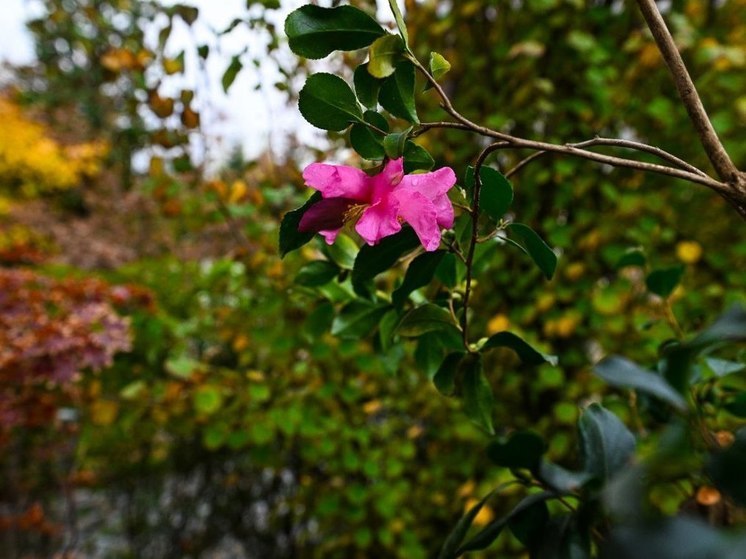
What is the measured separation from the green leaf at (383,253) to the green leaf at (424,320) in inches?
1.9

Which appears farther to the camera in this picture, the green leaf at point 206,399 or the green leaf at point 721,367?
the green leaf at point 206,399

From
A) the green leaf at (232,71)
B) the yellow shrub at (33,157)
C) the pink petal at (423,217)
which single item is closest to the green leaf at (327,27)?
the pink petal at (423,217)

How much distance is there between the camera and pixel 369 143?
42 centimetres

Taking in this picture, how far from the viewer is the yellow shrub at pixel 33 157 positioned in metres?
8.13

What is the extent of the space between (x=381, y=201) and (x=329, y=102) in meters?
0.08

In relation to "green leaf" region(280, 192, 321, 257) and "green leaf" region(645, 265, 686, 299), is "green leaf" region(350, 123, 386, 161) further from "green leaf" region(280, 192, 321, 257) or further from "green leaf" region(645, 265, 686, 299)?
"green leaf" region(645, 265, 686, 299)

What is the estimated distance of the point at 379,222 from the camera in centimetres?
40

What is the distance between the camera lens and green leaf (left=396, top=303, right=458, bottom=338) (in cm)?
47

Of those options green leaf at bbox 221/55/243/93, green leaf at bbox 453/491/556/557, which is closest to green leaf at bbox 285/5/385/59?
green leaf at bbox 453/491/556/557

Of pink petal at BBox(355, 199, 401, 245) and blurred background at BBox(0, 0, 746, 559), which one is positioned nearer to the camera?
pink petal at BBox(355, 199, 401, 245)

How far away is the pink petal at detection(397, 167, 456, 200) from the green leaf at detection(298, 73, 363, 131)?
66 millimetres

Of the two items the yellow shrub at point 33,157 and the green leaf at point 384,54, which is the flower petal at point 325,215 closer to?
the green leaf at point 384,54

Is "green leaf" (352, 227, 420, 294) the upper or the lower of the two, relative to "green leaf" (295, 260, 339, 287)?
lower

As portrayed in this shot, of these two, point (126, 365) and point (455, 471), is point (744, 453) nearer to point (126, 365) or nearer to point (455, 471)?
point (455, 471)
